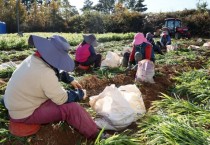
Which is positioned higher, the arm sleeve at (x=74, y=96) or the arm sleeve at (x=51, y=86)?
the arm sleeve at (x=51, y=86)

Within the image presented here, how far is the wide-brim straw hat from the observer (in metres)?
2.94

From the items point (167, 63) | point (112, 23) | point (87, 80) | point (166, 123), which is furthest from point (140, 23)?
point (166, 123)

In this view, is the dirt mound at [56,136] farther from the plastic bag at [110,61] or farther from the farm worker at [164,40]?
the farm worker at [164,40]

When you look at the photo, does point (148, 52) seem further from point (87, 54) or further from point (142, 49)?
point (87, 54)

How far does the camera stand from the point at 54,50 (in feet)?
9.78

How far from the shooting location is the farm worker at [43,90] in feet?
9.59

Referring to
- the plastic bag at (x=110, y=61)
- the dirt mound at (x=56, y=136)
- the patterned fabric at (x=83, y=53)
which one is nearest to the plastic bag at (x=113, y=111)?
the dirt mound at (x=56, y=136)

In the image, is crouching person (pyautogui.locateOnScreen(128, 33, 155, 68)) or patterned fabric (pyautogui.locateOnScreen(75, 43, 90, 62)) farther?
patterned fabric (pyautogui.locateOnScreen(75, 43, 90, 62))

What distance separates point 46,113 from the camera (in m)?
3.15

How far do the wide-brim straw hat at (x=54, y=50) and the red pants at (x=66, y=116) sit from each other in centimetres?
43

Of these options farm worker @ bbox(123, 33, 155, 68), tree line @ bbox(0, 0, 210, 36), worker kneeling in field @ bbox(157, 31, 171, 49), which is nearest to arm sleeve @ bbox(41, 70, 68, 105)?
farm worker @ bbox(123, 33, 155, 68)

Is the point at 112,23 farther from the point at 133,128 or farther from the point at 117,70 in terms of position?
the point at 133,128

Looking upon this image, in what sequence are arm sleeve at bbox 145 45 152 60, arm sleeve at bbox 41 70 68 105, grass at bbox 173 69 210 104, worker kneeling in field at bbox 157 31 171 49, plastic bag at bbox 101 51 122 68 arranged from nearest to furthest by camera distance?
arm sleeve at bbox 41 70 68 105, grass at bbox 173 69 210 104, arm sleeve at bbox 145 45 152 60, plastic bag at bbox 101 51 122 68, worker kneeling in field at bbox 157 31 171 49

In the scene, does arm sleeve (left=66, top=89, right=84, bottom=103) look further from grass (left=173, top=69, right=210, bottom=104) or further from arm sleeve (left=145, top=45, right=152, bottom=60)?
arm sleeve (left=145, top=45, right=152, bottom=60)
